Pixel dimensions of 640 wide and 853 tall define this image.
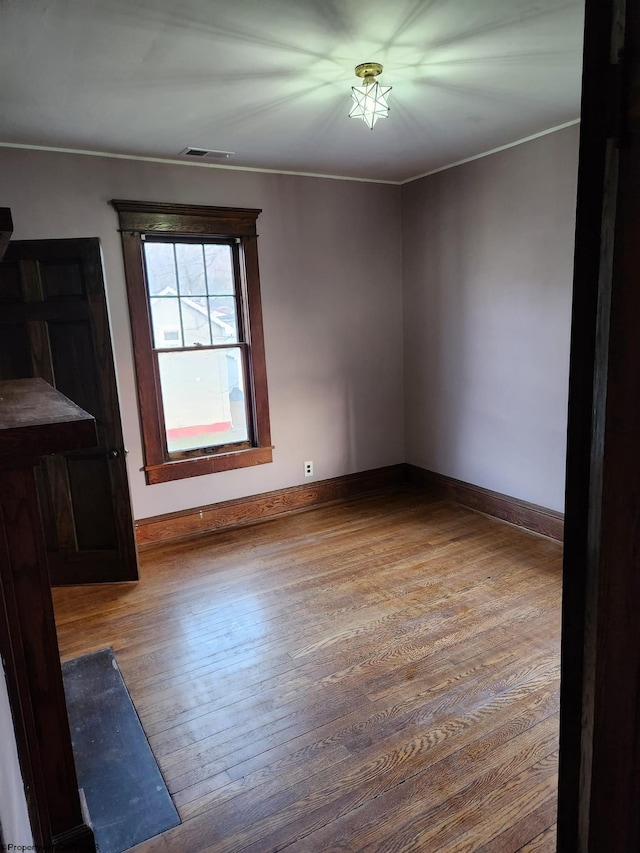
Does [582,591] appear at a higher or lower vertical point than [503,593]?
higher

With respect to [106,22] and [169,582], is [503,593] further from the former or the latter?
[106,22]

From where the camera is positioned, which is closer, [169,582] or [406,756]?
[406,756]

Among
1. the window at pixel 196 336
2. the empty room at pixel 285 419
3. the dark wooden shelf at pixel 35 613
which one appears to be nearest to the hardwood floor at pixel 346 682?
the empty room at pixel 285 419

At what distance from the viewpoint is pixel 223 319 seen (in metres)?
3.94

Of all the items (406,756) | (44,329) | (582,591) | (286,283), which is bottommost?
(406,756)

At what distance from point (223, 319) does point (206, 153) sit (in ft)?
3.57

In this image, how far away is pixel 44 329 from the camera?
10.1 ft

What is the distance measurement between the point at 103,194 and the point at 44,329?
989 mm

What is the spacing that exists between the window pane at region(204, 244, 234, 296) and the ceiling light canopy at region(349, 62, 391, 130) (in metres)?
1.55

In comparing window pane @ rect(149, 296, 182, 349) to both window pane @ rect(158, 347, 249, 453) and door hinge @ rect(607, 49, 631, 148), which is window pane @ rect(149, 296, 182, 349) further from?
door hinge @ rect(607, 49, 631, 148)

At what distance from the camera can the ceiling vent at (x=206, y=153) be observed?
3363 mm

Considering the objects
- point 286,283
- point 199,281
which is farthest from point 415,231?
point 199,281

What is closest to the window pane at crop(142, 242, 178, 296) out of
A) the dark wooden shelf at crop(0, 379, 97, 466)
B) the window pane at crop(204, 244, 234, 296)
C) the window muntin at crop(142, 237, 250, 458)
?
the window muntin at crop(142, 237, 250, 458)

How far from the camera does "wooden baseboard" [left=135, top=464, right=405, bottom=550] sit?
12.7 ft
